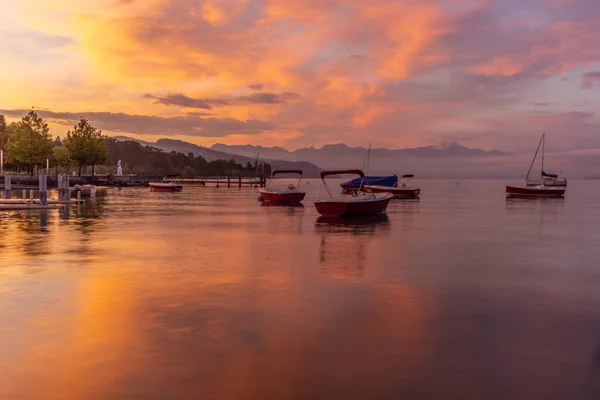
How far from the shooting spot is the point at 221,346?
12938mm

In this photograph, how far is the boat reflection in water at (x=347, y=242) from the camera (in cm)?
2453

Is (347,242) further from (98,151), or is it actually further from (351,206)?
(98,151)

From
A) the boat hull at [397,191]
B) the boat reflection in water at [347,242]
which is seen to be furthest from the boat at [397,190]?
the boat reflection in water at [347,242]

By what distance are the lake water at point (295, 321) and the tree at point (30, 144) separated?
11183cm

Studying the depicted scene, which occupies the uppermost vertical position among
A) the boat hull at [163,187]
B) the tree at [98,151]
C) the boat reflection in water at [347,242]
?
the tree at [98,151]

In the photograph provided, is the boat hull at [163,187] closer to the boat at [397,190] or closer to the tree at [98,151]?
the tree at [98,151]

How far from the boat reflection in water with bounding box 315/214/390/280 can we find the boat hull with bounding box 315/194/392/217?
681mm

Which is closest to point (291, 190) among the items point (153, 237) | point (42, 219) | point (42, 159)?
point (42, 219)

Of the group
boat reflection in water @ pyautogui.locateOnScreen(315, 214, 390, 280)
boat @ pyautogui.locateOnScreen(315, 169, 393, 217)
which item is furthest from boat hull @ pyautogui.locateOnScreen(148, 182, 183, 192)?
boat reflection in water @ pyautogui.locateOnScreen(315, 214, 390, 280)

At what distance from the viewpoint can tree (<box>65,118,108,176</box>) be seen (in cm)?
14812

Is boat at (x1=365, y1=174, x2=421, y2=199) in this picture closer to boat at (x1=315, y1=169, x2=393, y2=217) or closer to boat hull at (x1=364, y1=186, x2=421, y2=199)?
boat hull at (x1=364, y1=186, x2=421, y2=199)

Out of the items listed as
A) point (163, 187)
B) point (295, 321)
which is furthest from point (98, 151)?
point (295, 321)

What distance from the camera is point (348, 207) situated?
2119 inches

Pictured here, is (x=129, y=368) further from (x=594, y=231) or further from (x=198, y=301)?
(x=594, y=231)
